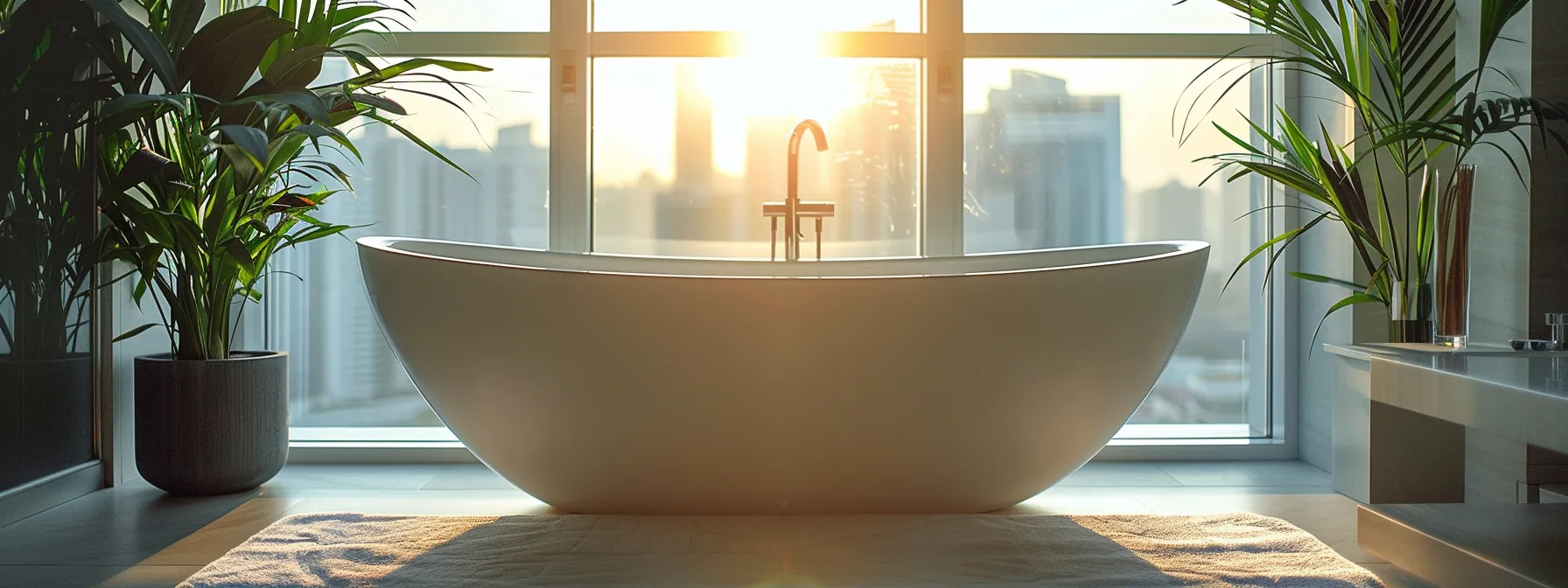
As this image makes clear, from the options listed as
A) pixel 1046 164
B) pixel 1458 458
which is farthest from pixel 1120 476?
pixel 1046 164

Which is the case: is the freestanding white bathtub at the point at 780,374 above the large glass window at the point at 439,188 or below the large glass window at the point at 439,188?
below

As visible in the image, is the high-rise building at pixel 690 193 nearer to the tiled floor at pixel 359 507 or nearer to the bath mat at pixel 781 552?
the tiled floor at pixel 359 507

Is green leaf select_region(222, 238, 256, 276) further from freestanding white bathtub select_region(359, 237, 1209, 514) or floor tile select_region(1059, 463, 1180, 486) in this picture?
floor tile select_region(1059, 463, 1180, 486)

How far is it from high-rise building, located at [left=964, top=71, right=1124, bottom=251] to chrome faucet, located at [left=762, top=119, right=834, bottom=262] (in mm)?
519

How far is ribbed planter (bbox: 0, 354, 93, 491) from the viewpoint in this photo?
7.53 ft

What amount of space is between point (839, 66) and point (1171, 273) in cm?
125

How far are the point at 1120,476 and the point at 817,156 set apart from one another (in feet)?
3.82

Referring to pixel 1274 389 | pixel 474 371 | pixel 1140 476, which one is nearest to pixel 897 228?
pixel 1140 476

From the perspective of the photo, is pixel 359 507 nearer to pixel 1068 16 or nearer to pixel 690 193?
pixel 690 193

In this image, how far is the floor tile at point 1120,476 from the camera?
8.93ft

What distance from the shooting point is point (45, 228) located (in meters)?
2.36

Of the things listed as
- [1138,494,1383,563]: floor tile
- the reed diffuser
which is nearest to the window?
[1138,494,1383,563]: floor tile

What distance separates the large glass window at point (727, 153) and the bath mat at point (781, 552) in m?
1.07

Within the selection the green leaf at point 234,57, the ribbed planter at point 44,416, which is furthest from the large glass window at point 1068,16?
the ribbed planter at point 44,416
